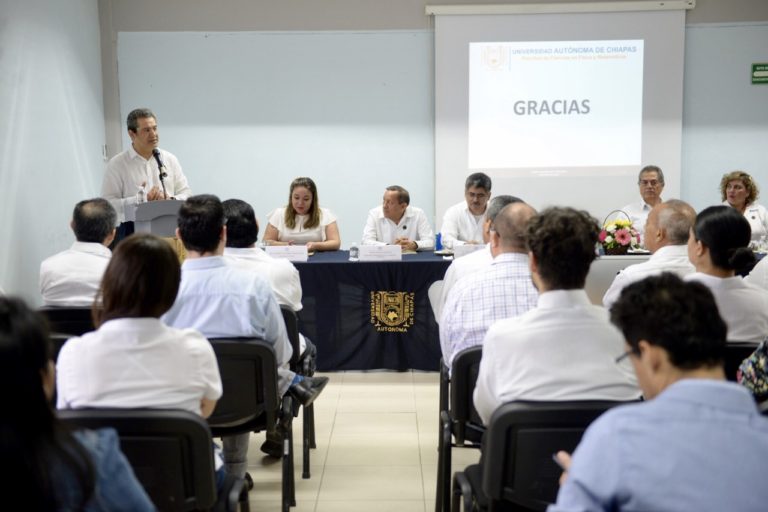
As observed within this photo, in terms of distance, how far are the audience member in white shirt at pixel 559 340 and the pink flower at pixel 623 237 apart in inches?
113

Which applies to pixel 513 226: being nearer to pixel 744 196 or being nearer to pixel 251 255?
pixel 251 255

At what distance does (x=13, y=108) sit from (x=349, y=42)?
114 inches

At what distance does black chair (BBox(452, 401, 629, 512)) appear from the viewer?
1646 mm

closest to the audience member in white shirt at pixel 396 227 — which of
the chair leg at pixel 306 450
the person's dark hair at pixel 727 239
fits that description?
the chair leg at pixel 306 450

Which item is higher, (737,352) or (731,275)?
(731,275)

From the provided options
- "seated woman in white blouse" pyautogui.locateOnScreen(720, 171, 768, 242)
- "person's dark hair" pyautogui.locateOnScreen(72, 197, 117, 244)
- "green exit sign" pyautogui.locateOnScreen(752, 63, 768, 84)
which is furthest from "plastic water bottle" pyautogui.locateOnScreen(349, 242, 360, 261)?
"green exit sign" pyautogui.locateOnScreen(752, 63, 768, 84)

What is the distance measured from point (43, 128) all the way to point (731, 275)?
15.2ft

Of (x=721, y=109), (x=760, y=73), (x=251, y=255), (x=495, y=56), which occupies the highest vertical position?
(x=495, y=56)

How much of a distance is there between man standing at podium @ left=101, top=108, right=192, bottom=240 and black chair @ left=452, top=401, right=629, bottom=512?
342cm

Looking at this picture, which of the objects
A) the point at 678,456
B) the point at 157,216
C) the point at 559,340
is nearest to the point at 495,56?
the point at 157,216

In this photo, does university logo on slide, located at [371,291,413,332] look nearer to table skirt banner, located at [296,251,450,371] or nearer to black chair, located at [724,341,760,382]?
table skirt banner, located at [296,251,450,371]

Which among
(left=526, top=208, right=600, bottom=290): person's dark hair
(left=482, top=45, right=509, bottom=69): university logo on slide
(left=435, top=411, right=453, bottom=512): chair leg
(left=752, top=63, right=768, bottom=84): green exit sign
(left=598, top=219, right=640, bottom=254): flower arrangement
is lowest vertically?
(left=435, top=411, right=453, bottom=512): chair leg

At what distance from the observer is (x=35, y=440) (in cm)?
108

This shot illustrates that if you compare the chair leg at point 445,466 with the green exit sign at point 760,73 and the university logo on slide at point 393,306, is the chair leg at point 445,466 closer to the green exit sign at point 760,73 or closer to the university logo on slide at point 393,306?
the university logo on slide at point 393,306
